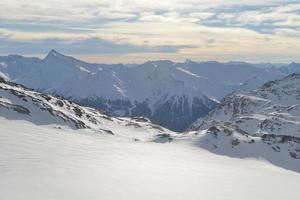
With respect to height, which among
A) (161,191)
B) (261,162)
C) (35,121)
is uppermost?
(161,191)

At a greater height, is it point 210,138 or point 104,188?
point 104,188

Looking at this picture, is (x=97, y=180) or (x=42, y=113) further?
(x=42, y=113)

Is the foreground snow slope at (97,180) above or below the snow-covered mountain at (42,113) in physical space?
above

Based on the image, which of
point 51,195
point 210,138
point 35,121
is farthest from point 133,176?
point 210,138

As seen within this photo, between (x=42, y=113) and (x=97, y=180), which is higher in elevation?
(x=97, y=180)

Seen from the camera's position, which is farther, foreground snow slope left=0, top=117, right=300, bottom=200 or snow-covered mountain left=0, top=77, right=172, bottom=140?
snow-covered mountain left=0, top=77, right=172, bottom=140

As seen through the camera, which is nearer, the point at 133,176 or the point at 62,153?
the point at 133,176

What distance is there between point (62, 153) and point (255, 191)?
1990 centimetres

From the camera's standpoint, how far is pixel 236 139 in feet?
383

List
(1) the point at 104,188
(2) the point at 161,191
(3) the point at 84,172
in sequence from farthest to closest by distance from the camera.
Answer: (3) the point at 84,172, (2) the point at 161,191, (1) the point at 104,188

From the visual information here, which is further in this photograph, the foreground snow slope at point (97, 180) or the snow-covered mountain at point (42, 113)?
the snow-covered mountain at point (42, 113)

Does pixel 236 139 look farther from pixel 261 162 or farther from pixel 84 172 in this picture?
pixel 84 172

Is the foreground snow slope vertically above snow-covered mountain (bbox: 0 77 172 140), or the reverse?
the foreground snow slope

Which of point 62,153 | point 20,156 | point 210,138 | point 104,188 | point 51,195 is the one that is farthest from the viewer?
point 210,138
